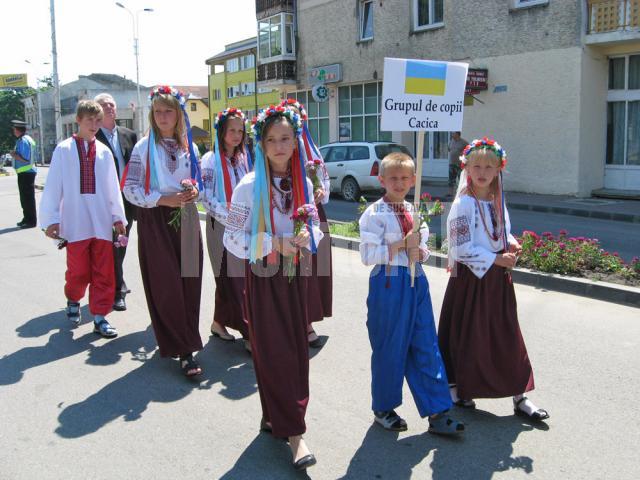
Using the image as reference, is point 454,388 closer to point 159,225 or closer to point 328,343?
point 328,343

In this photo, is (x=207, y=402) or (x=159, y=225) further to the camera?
(x=159, y=225)

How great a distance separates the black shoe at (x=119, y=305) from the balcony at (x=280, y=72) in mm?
22641

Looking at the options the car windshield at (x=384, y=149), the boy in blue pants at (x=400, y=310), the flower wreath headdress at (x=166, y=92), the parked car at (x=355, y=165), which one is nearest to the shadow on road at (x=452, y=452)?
the boy in blue pants at (x=400, y=310)

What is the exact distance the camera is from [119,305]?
22.6ft

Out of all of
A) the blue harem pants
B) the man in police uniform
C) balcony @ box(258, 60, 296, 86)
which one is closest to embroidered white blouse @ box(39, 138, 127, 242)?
the blue harem pants

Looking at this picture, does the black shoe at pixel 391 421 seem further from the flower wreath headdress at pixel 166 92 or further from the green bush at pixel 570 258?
the green bush at pixel 570 258

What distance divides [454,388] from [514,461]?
0.70 meters

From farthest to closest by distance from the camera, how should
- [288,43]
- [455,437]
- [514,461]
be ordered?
[288,43] → [455,437] → [514,461]

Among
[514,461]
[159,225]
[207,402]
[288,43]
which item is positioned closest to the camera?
[514,461]

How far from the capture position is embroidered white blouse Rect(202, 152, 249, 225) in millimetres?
5148

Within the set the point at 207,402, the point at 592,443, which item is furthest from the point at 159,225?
the point at 592,443

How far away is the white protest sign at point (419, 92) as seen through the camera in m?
3.99

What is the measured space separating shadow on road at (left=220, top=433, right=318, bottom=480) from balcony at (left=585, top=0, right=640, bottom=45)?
15.6 meters

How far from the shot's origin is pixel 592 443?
3.73 m
